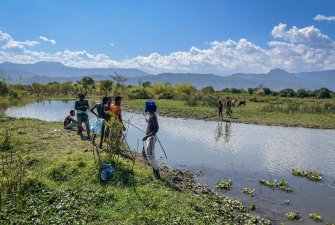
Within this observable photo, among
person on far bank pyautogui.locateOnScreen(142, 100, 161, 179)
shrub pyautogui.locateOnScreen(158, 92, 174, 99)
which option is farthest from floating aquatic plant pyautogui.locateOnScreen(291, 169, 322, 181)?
shrub pyautogui.locateOnScreen(158, 92, 174, 99)

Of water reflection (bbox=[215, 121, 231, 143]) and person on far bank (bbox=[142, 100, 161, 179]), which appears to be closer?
person on far bank (bbox=[142, 100, 161, 179])

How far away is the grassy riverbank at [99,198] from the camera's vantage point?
8562 mm

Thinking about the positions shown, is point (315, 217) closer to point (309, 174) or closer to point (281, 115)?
point (309, 174)

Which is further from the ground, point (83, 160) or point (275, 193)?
point (83, 160)

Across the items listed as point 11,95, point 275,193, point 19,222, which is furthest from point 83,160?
point 11,95

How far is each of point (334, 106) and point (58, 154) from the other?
3870 centimetres

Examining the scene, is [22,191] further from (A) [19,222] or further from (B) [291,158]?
(B) [291,158]

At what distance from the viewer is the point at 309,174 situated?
15070mm

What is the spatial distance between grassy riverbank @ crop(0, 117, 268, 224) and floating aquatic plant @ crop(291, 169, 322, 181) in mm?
5266

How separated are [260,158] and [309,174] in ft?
10.8

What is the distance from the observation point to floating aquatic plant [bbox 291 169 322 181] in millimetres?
14783

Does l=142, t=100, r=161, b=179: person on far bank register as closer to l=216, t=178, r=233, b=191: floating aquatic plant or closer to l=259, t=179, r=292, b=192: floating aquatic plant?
l=216, t=178, r=233, b=191: floating aquatic plant

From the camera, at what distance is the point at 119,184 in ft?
34.5

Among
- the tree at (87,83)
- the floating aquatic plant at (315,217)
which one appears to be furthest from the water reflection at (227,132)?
the tree at (87,83)
